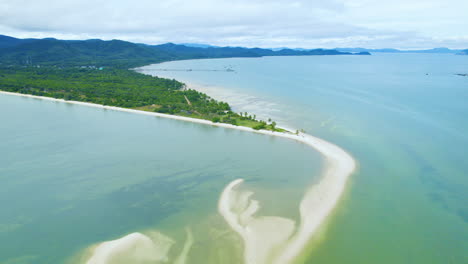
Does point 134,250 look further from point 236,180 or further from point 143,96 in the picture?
point 143,96

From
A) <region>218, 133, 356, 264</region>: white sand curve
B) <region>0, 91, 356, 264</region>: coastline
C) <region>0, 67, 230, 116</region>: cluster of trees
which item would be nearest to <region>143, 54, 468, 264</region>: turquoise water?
<region>0, 91, 356, 264</region>: coastline

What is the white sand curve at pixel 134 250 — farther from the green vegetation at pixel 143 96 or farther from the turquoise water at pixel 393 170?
the green vegetation at pixel 143 96

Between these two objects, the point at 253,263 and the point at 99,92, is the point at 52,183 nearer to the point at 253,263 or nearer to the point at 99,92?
the point at 253,263

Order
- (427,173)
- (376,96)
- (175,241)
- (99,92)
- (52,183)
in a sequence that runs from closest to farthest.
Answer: (175,241) → (52,183) → (427,173) → (99,92) → (376,96)

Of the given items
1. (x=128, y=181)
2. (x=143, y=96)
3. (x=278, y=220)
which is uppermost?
(x=143, y=96)

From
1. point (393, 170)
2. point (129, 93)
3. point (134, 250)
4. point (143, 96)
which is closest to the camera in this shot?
point (134, 250)

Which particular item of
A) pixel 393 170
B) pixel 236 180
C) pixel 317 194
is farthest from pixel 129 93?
pixel 393 170

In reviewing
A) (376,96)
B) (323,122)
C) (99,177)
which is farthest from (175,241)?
(376,96)

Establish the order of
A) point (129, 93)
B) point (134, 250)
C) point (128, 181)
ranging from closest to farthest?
point (134, 250), point (128, 181), point (129, 93)
